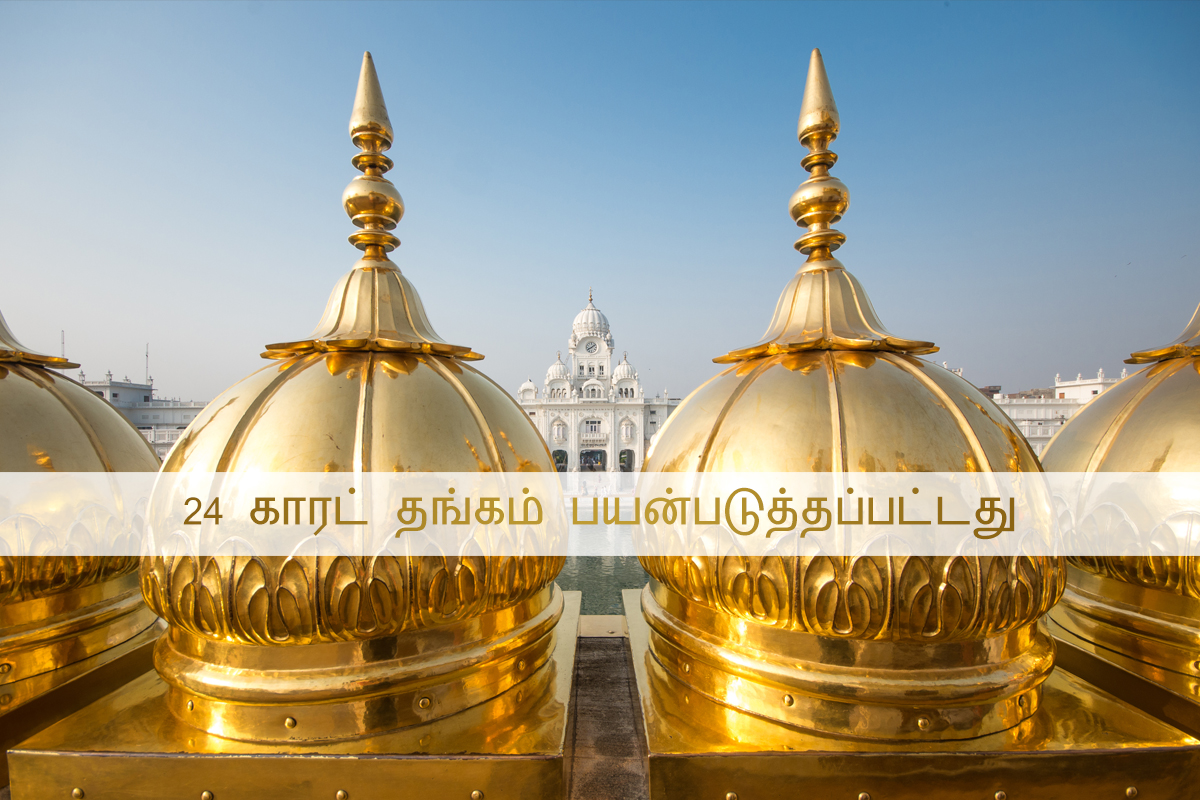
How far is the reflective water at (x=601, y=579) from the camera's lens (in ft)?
35.6

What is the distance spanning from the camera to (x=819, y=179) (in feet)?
7.18

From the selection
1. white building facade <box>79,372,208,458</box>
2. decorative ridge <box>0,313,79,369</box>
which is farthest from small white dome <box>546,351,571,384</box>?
decorative ridge <box>0,313,79,369</box>

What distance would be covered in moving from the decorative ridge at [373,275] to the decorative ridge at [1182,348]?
9.95 feet

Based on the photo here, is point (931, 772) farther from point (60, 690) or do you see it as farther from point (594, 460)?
point (594, 460)

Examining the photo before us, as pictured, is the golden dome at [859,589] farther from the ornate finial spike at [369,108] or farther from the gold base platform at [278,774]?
the ornate finial spike at [369,108]

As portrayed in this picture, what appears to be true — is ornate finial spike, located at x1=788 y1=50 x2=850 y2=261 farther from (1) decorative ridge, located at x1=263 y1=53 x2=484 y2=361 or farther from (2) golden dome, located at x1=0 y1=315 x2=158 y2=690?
(2) golden dome, located at x1=0 y1=315 x2=158 y2=690

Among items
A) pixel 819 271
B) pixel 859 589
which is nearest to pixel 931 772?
pixel 859 589

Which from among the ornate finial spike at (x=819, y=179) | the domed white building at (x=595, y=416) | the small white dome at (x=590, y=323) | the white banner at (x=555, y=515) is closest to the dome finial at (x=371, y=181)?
the white banner at (x=555, y=515)

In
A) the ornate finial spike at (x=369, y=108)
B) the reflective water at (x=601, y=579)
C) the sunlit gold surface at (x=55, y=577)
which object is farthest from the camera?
the reflective water at (x=601, y=579)

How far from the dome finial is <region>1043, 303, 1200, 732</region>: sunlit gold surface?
318cm

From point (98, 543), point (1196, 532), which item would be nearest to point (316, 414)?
point (98, 543)

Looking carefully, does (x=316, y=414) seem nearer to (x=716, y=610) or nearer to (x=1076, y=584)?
(x=716, y=610)

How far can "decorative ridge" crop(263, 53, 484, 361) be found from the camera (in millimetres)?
2021

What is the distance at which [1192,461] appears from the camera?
1.99 meters
